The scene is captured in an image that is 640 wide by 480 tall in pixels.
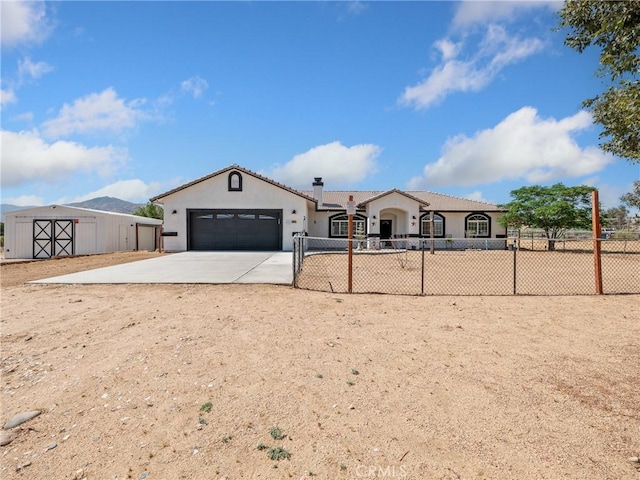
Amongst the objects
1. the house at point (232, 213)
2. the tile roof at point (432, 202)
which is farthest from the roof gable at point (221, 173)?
the tile roof at point (432, 202)

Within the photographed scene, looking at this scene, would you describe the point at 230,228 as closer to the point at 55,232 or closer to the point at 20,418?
the point at 55,232

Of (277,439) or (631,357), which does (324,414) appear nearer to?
(277,439)

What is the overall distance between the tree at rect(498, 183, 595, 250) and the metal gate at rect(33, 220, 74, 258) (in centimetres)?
3001

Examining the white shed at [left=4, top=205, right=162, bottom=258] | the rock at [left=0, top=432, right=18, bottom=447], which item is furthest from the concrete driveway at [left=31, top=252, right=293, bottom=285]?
the white shed at [left=4, top=205, right=162, bottom=258]

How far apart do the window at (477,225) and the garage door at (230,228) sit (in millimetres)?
16581

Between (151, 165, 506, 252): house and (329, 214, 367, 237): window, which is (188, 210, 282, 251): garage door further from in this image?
(329, 214, 367, 237): window

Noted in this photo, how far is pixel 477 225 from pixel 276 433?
29.1 metres

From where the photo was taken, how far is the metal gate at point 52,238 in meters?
20.5

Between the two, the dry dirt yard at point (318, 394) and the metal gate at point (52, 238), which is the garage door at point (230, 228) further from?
the dry dirt yard at point (318, 394)

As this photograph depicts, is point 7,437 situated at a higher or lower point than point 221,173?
lower

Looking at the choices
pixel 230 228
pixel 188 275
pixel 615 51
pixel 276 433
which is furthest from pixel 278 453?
pixel 230 228

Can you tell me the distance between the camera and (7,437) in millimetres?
2646

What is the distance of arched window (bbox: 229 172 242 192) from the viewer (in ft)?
66.2

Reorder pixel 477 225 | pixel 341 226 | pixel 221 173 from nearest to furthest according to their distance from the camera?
pixel 221 173 < pixel 341 226 < pixel 477 225
